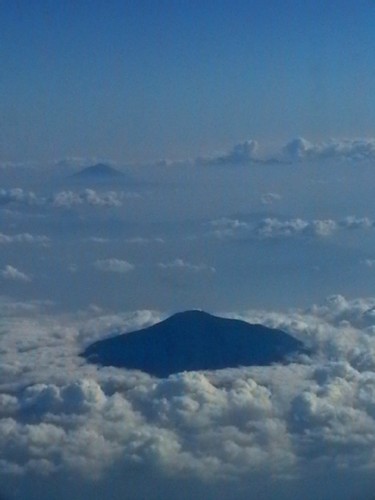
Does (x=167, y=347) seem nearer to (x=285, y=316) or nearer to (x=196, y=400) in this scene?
(x=196, y=400)

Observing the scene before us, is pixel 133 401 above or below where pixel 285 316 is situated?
below

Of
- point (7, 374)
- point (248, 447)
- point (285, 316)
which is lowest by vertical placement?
point (248, 447)

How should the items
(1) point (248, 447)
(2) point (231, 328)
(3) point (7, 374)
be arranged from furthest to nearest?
(2) point (231, 328) < (3) point (7, 374) < (1) point (248, 447)

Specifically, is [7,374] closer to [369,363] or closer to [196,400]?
[196,400]

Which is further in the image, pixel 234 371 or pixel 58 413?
pixel 234 371

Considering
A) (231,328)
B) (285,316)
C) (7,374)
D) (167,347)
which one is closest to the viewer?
(7,374)

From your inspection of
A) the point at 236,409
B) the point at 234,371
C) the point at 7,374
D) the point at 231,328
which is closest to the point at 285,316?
the point at 231,328

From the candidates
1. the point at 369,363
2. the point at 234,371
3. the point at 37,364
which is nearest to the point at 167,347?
the point at 234,371
